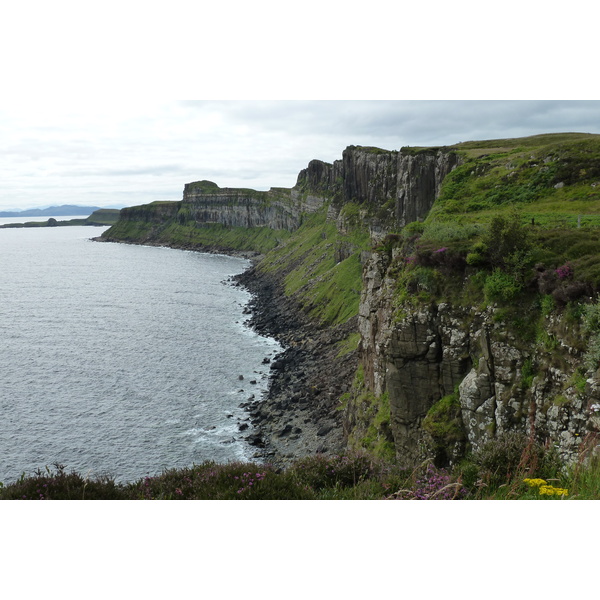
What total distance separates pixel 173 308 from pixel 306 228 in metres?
87.5

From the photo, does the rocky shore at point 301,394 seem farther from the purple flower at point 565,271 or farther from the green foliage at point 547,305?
the purple flower at point 565,271

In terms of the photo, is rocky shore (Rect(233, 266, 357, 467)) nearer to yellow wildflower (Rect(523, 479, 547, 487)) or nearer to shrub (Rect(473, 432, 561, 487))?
shrub (Rect(473, 432, 561, 487))

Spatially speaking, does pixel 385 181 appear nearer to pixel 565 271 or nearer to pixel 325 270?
pixel 325 270

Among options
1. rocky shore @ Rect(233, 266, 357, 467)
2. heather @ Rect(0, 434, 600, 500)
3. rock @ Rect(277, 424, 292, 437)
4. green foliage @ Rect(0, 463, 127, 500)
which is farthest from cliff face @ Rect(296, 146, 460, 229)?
green foliage @ Rect(0, 463, 127, 500)

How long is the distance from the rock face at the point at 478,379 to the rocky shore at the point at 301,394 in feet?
26.0

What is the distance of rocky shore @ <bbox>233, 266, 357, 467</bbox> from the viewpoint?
46219mm

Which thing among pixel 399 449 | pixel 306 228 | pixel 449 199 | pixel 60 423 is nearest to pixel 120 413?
pixel 60 423

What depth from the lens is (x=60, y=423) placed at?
51.9 meters

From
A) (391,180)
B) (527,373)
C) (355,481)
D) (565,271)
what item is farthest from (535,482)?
(391,180)

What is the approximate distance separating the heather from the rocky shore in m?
19.4

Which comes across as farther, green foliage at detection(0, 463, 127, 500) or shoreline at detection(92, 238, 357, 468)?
shoreline at detection(92, 238, 357, 468)

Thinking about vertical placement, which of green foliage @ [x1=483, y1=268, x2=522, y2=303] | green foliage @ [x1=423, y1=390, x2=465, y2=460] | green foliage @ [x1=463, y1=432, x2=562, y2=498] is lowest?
green foliage @ [x1=423, y1=390, x2=465, y2=460]

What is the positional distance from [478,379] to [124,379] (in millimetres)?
55002

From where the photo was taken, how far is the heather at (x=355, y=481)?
352 inches
